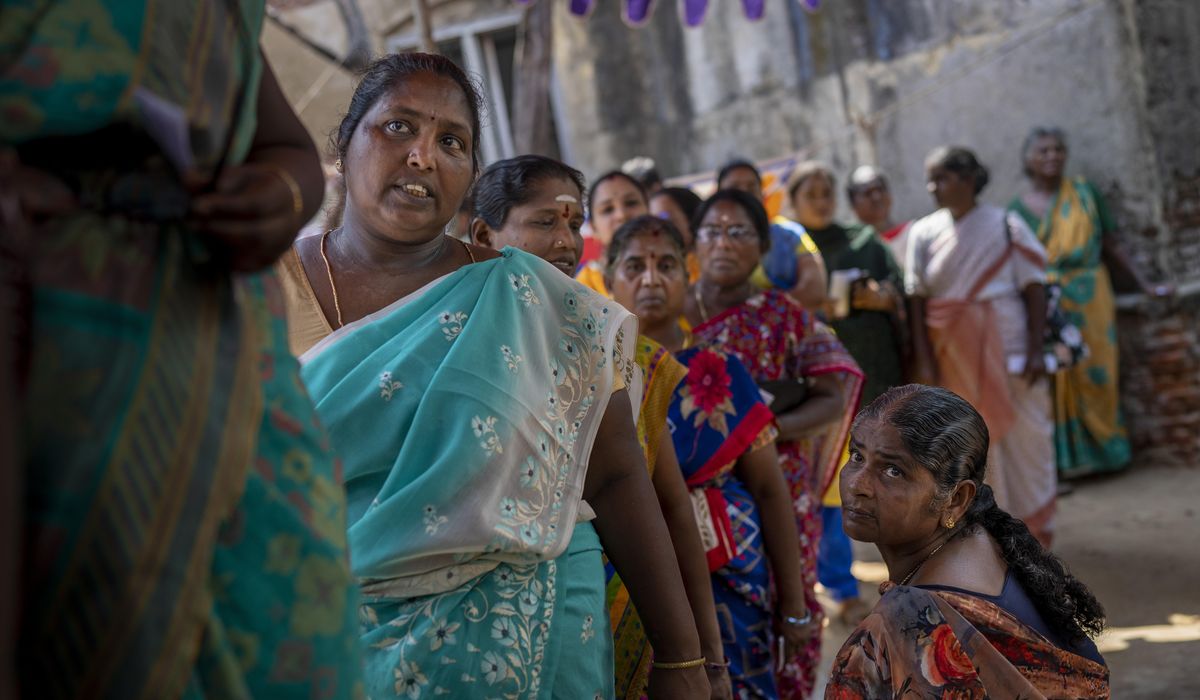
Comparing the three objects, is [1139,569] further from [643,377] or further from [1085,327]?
[643,377]

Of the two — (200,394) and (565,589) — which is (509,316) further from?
(200,394)

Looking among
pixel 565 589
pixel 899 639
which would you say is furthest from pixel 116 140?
pixel 899 639

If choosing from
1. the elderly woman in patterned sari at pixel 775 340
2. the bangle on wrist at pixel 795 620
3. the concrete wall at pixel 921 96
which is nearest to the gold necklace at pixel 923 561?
the bangle on wrist at pixel 795 620

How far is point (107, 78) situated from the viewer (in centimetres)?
111

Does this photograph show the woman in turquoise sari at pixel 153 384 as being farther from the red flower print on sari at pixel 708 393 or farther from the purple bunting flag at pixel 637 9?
the purple bunting flag at pixel 637 9

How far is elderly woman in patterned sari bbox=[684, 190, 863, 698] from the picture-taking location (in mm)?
4164

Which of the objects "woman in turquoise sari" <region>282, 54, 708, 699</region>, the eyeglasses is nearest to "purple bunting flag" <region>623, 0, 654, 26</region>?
the eyeglasses

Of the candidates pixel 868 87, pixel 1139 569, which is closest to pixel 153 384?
pixel 1139 569

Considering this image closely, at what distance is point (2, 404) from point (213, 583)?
Answer: 12.1 inches

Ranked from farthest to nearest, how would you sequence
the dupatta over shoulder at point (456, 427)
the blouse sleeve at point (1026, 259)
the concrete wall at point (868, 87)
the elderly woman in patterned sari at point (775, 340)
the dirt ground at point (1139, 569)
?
the concrete wall at point (868, 87) → the blouse sleeve at point (1026, 259) → the dirt ground at point (1139, 569) → the elderly woman in patterned sari at point (775, 340) → the dupatta over shoulder at point (456, 427)

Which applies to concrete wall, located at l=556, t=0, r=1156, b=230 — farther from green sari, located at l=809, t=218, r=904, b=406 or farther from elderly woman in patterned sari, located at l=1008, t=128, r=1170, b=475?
green sari, located at l=809, t=218, r=904, b=406

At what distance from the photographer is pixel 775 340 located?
13.8ft

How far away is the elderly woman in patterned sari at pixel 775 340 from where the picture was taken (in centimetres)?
416

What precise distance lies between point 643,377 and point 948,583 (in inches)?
33.9
